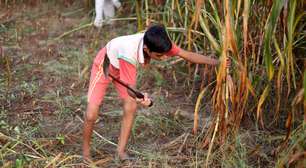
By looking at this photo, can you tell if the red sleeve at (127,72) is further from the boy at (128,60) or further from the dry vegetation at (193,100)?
the dry vegetation at (193,100)

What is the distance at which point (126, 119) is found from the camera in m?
3.12

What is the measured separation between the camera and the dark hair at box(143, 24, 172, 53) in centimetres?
288

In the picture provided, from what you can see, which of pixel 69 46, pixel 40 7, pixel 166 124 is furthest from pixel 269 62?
pixel 40 7

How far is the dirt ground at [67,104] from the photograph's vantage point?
3.27 metres

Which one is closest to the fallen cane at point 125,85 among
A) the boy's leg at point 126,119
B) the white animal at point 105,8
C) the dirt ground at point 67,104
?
the boy's leg at point 126,119

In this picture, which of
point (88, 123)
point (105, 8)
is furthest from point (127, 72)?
point (105, 8)

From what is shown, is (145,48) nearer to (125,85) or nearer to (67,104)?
(125,85)

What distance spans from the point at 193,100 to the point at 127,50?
1.17 meters

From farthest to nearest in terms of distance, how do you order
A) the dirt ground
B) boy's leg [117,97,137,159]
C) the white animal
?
the white animal → the dirt ground → boy's leg [117,97,137,159]

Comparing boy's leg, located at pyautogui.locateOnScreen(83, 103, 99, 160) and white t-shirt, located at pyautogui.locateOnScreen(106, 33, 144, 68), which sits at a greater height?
white t-shirt, located at pyautogui.locateOnScreen(106, 33, 144, 68)

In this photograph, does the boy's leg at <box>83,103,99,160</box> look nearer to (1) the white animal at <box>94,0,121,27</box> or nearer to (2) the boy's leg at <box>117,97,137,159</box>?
(2) the boy's leg at <box>117,97,137,159</box>

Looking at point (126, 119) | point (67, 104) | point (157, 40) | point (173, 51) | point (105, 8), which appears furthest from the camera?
point (105, 8)

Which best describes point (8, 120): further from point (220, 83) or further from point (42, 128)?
point (220, 83)

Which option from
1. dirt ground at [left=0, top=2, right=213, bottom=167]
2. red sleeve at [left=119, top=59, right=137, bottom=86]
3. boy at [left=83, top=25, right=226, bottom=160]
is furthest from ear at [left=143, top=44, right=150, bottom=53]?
dirt ground at [left=0, top=2, right=213, bottom=167]
